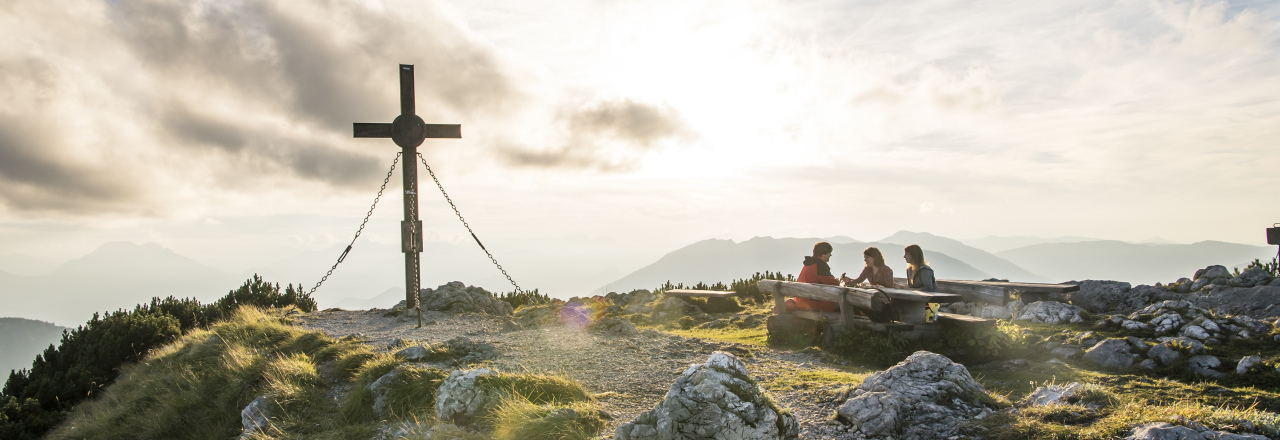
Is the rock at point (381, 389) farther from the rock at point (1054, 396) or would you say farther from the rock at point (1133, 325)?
the rock at point (1133, 325)

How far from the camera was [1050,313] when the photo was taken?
10281 mm

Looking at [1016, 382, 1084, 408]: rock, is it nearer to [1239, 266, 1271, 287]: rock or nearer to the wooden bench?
the wooden bench

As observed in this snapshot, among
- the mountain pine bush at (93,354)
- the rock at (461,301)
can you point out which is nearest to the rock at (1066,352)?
the rock at (461,301)

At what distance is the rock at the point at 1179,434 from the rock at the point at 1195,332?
19.2 feet

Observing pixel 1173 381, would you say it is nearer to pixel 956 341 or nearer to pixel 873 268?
pixel 956 341

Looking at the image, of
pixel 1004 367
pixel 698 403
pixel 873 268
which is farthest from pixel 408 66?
pixel 1004 367

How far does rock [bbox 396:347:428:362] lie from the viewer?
782cm

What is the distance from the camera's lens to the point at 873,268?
396 inches

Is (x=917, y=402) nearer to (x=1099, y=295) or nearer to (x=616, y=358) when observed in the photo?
(x=616, y=358)

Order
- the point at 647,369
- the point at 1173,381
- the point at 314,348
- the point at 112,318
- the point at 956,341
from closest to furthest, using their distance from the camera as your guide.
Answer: the point at 1173,381
the point at 647,369
the point at 956,341
the point at 314,348
the point at 112,318

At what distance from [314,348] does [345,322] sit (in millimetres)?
3591

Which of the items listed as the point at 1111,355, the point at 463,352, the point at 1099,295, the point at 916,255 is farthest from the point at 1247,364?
the point at 463,352

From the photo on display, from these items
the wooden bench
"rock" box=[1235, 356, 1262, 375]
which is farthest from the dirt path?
"rock" box=[1235, 356, 1262, 375]

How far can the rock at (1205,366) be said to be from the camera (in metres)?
6.86
